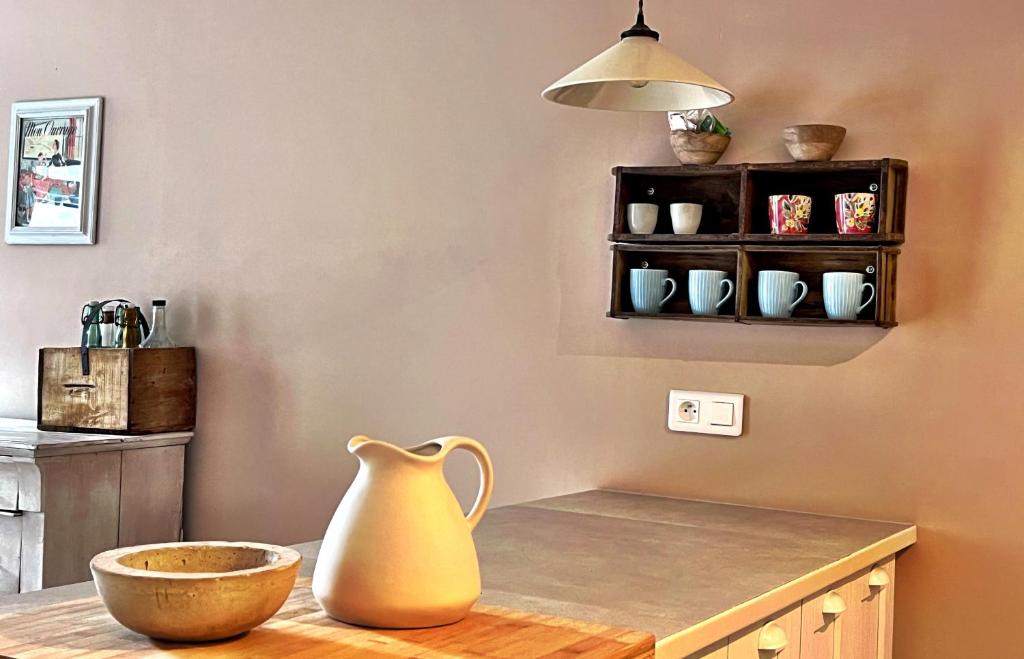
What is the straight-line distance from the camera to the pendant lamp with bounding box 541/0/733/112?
6.23 ft

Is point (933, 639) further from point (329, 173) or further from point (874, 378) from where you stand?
point (329, 173)

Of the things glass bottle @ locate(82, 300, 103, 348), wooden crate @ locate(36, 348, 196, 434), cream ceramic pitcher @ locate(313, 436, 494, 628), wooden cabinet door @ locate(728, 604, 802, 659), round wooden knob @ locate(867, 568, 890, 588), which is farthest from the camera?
glass bottle @ locate(82, 300, 103, 348)

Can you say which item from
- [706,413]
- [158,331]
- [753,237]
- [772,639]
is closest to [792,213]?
[753,237]

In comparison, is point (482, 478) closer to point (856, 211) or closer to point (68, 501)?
point (856, 211)

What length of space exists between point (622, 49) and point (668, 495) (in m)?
1.11

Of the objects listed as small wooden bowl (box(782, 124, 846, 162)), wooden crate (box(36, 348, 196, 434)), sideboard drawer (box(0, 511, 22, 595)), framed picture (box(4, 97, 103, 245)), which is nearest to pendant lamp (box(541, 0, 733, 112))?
small wooden bowl (box(782, 124, 846, 162))

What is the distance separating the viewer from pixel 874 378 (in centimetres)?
247

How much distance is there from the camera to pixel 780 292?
8.09 ft

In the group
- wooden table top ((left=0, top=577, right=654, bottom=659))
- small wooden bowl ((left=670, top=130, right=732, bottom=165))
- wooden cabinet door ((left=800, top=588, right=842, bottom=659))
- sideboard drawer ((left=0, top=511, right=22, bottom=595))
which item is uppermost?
small wooden bowl ((left=670, top=130, right=732, bottom=165))

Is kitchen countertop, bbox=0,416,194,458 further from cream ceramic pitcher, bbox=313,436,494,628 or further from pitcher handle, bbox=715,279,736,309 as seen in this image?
cream ceramic pitcher, bbox=313,436,494,628

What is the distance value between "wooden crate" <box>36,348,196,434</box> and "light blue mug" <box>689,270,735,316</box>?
55.7 inches

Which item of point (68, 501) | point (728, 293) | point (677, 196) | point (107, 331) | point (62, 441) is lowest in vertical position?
point (68, 501)

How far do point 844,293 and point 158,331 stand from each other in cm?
179

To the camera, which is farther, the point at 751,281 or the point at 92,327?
the point at 92,327
